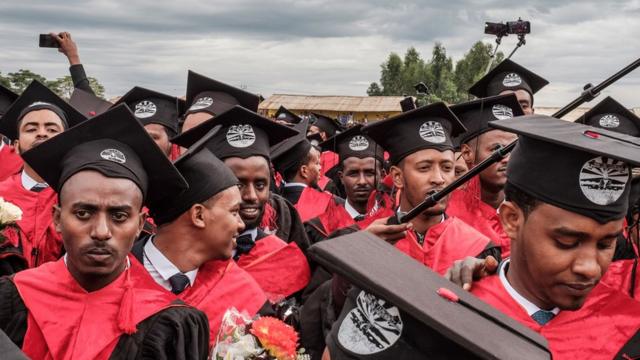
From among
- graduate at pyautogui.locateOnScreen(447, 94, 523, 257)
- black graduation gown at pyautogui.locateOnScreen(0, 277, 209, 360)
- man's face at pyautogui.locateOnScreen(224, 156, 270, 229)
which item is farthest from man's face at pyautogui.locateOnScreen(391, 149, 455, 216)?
black graduation gown at pyautogui.locateOnScreen(0, 277, 209, 360)

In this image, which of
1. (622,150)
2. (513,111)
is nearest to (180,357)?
(622,150)

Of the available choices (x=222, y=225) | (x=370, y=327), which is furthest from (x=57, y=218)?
(x=370, y=327)

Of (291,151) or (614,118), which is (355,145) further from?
(614,118)

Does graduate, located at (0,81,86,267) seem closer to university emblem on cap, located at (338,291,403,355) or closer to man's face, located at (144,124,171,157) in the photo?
man's face, located at (144,124,171,157)

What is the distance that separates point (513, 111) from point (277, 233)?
7.02ft

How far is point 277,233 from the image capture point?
5.00 metres

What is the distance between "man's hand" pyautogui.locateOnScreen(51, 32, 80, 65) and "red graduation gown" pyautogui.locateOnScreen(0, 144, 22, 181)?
4.05 feet

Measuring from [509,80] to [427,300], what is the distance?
18.6 ft

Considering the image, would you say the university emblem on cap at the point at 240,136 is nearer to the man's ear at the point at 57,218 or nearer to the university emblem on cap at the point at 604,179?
the man's ear at the point at 57,218

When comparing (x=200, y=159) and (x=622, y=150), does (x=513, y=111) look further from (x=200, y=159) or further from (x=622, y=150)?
(x=622, y=150)

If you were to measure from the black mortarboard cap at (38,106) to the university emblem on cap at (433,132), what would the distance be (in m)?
2.82

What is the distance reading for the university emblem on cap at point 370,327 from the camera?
5.75 feet

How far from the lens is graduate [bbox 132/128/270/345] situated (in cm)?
345

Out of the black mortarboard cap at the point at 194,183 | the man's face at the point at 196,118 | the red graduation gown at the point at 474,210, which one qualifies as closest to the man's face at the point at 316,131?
the man's face at the point at 196,118
